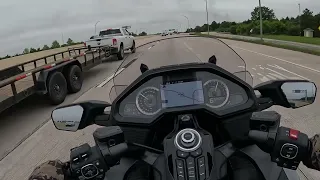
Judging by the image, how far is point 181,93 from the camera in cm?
208

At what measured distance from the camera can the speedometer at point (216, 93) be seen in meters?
2.13

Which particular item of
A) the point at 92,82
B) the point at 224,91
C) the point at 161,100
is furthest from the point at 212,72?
the point at 92,82

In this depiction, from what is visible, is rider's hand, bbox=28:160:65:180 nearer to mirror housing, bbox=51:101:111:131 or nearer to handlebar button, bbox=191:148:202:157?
mirror housing, bbox=51:101:111:131

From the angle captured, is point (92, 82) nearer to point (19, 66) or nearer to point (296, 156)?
point (19, 66)

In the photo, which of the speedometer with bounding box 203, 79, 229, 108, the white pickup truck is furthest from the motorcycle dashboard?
the white pickup truck

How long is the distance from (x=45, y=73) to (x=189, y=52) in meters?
7.43

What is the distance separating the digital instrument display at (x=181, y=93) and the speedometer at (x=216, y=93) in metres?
0.05

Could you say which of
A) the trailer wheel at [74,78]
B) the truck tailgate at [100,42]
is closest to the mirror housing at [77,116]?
the trailer wheel at [74,78]

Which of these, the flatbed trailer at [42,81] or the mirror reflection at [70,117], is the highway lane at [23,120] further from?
the mirror reflection at [70,117]

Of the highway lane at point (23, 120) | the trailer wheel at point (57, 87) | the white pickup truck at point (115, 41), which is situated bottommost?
the highway lane at point (23, 120)

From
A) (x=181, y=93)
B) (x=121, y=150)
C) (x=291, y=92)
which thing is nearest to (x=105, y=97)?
(x=291, y=92)

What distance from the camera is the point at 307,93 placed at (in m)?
2.48

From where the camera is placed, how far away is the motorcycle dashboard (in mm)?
2068

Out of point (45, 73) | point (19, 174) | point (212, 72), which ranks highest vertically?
point (212, 72)
